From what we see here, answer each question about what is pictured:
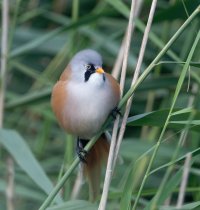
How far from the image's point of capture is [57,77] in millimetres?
3422

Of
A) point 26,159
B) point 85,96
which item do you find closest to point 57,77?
point 26,159

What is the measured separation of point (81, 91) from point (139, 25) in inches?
18.6

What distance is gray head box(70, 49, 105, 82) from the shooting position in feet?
6.72

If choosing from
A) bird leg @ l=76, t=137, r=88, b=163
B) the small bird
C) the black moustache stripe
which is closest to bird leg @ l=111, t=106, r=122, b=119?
the small bird

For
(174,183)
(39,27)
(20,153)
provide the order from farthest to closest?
(39,27) < (20,153) < (174,183)

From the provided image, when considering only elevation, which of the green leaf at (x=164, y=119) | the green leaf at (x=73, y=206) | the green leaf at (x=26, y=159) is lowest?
the green leaf at (x=73, y=206)

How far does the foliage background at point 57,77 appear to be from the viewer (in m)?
2.42

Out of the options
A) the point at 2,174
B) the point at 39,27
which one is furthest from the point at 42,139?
the point at 39,27

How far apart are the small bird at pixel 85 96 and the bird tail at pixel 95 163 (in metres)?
0.05

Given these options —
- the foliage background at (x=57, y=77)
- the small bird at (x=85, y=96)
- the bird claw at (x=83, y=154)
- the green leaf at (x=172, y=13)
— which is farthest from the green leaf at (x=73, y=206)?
the green leaf at (x=172, y=13)

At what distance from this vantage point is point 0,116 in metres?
2.66

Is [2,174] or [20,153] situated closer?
[20,153]

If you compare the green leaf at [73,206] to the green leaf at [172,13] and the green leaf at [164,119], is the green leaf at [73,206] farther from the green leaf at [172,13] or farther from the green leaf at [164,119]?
the green leaf at [172,13]

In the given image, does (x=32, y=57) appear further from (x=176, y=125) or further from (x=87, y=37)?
(x=176, y=125)
